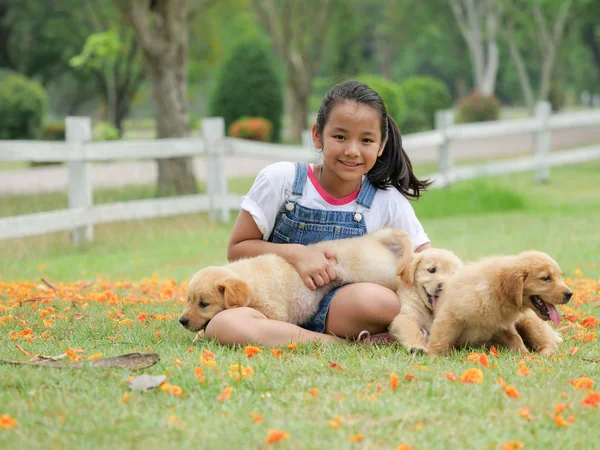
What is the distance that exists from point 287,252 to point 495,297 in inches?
45.9

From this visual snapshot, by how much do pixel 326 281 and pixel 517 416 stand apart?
59.4 inches

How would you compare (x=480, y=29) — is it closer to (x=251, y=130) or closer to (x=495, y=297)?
(x=251, y=130)

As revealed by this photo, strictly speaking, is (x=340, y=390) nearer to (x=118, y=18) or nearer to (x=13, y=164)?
(x=13, y=164)

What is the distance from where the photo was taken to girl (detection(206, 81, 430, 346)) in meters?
4.27

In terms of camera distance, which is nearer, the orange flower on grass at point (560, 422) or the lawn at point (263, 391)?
the lawn at point (263, 391)

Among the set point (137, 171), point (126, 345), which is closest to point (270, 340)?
point (126, 345)

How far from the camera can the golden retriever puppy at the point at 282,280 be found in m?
4.28

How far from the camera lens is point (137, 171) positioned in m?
19.6

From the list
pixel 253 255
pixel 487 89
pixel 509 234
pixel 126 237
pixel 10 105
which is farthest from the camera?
pixel 487 89

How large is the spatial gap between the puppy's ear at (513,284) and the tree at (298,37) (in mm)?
22420

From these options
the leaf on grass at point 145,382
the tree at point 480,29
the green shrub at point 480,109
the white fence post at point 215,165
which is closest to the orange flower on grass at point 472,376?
the leaf on grass at point 145,382

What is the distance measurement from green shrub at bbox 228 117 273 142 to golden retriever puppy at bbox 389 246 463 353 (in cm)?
1980

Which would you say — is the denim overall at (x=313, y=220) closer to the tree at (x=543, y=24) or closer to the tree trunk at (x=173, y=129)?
the tree trunk at (x=173, y=129)

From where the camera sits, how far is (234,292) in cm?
425
